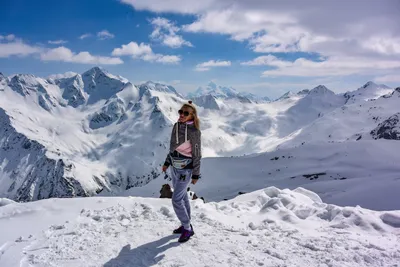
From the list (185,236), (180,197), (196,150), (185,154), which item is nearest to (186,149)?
(185,154)

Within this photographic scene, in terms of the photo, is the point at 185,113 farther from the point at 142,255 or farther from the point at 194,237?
the point at 142,255

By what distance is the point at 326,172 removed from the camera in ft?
162

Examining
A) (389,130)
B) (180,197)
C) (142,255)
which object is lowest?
(389,130)

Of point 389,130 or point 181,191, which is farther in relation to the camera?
point 389,130

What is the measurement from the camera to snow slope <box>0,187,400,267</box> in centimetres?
738

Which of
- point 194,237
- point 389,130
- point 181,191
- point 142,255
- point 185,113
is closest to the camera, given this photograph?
point 142,255

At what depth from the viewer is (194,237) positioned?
8.74 meters

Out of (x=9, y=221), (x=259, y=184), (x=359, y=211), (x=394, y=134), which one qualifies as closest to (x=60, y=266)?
(x=9, y=221)

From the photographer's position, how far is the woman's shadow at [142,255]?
720cm

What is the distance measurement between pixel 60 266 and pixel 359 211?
9.11m

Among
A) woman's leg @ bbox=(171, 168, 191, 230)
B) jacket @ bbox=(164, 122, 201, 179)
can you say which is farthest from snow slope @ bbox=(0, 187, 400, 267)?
jacket @ bbox=(164, 122, 201, 179)

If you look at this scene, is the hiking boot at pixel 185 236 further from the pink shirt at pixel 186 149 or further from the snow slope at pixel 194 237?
the pink shirt at pixel 186 149

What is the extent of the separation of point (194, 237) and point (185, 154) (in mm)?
2283

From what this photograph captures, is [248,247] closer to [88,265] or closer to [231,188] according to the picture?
[88,265]
